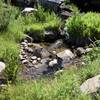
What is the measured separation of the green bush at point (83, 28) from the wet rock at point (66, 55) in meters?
0.72

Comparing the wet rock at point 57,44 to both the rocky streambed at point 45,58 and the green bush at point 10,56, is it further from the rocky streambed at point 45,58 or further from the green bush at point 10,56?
the green bush at point 10,56

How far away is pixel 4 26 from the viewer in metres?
11.4

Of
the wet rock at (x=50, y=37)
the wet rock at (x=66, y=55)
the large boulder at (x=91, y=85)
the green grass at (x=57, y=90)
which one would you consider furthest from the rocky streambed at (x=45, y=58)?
the large boulder at (x=91, y=85)

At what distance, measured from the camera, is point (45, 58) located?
34.8ft

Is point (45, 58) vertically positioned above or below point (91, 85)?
below

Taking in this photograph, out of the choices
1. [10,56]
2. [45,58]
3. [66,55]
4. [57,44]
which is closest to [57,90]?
[10,56]

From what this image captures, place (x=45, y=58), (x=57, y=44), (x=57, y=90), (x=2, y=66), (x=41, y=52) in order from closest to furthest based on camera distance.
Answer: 1. (x=57, y=90)
2. (x=2, y=66)
3. (x=45, y=58)
4. (x=41, y=52)
5. (x=57, y=44)

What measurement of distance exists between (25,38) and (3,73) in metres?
2.71

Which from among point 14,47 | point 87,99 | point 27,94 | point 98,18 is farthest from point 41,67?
point 87,99

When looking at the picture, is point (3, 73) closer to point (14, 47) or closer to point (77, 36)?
point (14, 47)

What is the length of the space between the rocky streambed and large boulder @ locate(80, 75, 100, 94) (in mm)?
2774

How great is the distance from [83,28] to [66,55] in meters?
1.15

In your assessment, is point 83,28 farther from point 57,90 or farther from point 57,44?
point 57,90

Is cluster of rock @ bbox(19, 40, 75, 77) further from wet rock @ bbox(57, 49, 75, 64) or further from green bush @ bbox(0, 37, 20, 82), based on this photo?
green bush @ bbox(0, 37, 20, 82)
